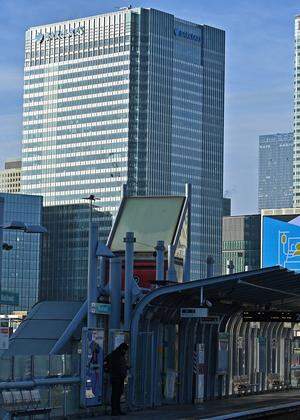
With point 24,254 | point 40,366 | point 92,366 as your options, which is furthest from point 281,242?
point 24,254

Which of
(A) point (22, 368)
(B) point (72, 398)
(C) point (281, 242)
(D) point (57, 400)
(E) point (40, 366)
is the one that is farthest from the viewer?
(C) point (281, 242)

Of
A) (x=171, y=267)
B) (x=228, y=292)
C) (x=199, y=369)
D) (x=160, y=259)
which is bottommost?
(x=199, y=369)

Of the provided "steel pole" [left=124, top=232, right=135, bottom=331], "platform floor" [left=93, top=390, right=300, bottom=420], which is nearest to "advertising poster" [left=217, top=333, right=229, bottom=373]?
"platform floor" [left=93, top=390, right=300, bottom=420]

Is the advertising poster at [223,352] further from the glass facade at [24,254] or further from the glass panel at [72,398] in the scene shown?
the glass facade at [24,254]

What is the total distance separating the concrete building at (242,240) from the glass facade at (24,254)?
2754cm

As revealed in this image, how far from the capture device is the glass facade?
6289 inches

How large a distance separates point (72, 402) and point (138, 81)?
175170 millimetres

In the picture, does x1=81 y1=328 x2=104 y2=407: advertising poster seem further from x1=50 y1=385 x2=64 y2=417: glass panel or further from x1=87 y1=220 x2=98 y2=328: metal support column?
x1=50 y1=385 x2=64 y2=417: glass panel

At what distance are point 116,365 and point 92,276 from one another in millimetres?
1936

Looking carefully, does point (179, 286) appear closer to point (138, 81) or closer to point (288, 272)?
point (288, 272)

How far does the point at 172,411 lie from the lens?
85.7ft

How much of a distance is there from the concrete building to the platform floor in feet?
385

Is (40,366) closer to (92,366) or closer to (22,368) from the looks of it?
(22,368)

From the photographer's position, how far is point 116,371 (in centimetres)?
2466
